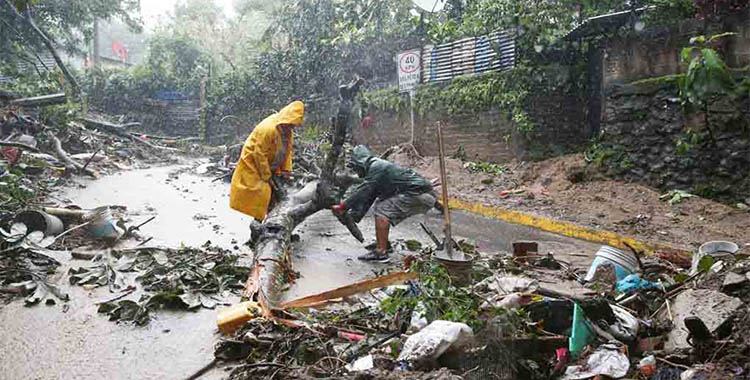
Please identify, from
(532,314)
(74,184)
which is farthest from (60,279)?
(74,184)

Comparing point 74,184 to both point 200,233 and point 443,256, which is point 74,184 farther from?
point 443,256

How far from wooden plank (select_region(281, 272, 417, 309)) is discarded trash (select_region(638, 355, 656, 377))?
1.56 m

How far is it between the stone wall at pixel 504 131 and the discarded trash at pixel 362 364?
7474 mm

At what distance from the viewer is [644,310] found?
3.14 meters

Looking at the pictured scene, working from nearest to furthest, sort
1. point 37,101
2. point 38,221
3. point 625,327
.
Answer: point 625,327, point 38,221, point 37,101

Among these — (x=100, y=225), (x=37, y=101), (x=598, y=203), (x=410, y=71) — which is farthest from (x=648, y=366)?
(x=37, y=101)

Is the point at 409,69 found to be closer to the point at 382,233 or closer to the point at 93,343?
the point at 382,233

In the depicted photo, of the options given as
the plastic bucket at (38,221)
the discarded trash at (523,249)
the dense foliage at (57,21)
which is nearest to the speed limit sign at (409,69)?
the discarded trash at (523,249)

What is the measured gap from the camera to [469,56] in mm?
10688

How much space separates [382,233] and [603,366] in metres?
3.23

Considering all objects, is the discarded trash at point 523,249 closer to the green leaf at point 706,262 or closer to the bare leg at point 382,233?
the bare leg at point 382,233

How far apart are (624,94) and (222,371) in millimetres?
7198

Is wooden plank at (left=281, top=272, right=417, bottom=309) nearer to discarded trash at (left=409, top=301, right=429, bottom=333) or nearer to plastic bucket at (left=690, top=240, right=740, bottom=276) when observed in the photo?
discarded trash at (left=409, top=301, right=429, bottom=333)

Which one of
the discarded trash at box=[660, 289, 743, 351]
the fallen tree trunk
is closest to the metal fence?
the fallen tree trunk
